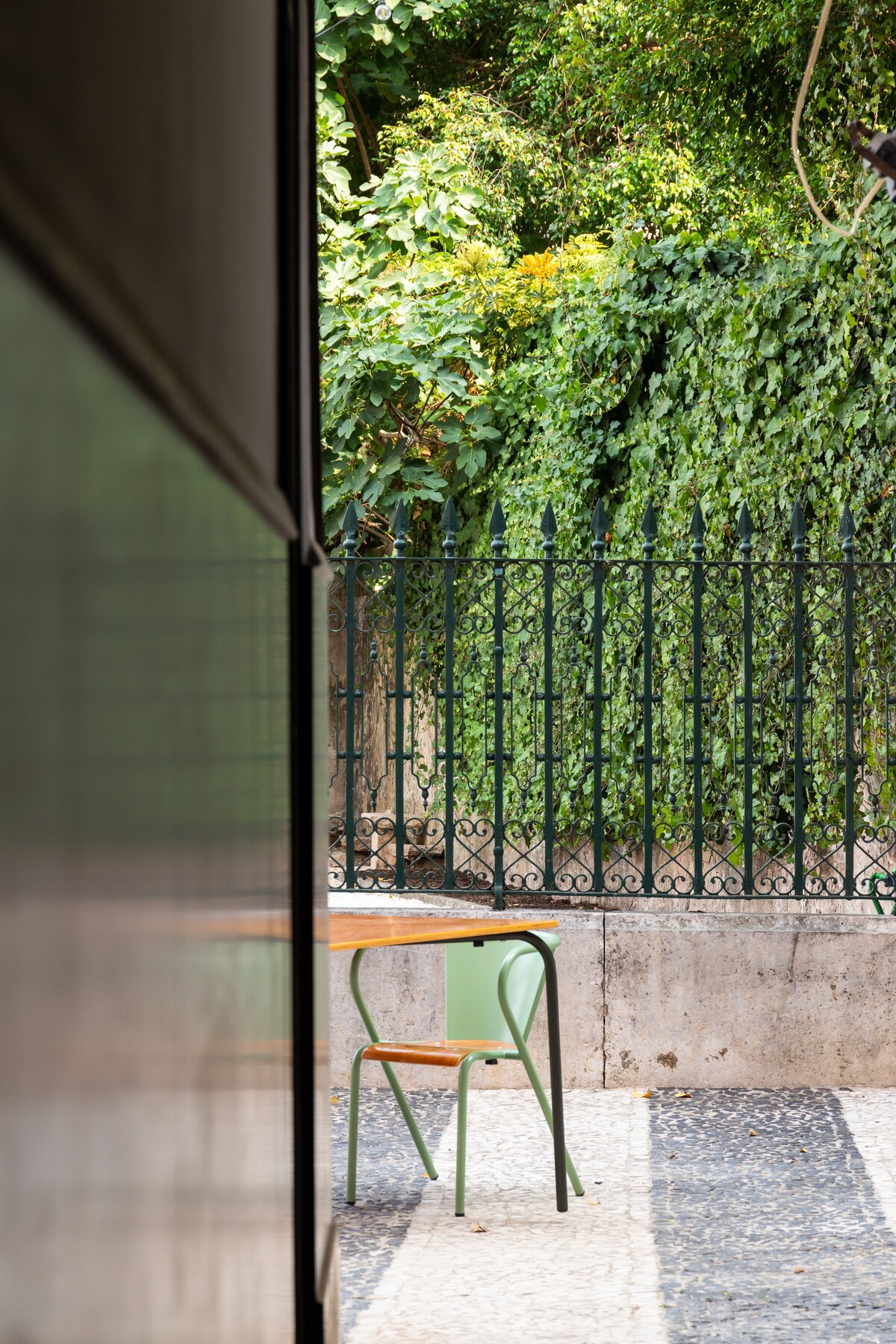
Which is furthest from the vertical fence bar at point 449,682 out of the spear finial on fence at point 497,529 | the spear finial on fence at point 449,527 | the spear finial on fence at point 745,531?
the spear finial on fence at point 745,531

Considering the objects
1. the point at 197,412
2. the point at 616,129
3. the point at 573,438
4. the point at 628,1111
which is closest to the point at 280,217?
the point at 197,412

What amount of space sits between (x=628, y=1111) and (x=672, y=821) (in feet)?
5.35

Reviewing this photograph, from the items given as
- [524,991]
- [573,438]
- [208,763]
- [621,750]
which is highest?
[573,438]

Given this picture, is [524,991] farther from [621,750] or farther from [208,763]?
[208,763]

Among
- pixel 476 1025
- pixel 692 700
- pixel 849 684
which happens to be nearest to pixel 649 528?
pixel 692 700

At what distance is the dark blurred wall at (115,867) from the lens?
44 cm

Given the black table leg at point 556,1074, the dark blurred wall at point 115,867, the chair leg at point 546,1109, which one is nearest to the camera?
the dark blurred wall at point 115,867

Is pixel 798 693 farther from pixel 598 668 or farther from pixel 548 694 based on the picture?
pixel 548 694

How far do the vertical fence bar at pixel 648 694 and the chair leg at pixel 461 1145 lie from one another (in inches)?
75.6

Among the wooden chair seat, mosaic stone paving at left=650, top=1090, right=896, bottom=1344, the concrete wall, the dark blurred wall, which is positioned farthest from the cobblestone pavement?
the dark blurred wall

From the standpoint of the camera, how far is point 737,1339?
3434 millimetres

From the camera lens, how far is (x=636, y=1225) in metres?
4.39

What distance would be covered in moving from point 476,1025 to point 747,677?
7.06 ft

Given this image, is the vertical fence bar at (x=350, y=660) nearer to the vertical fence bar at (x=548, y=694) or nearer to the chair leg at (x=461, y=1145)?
the vertical fence bar at (x=548, y=694)
